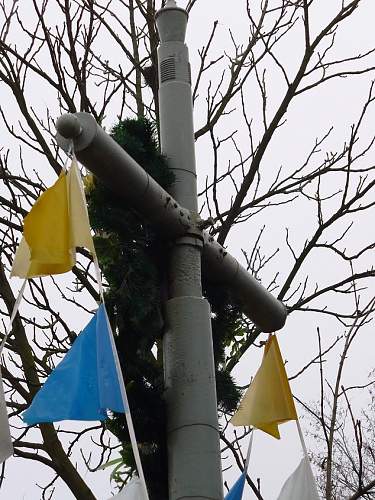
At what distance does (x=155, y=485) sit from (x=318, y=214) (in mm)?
2626

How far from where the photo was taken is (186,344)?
2.16m

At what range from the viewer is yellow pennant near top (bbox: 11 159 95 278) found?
2.02 m

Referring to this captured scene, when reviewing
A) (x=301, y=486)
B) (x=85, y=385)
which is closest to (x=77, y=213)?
(x=85, y=385)

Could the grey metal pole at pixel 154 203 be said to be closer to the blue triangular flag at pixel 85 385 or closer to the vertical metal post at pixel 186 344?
the vertical metal post at pixel 186 344

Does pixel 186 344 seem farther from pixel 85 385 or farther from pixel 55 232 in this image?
pixel 55 232

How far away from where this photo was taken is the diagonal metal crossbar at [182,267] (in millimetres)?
1956

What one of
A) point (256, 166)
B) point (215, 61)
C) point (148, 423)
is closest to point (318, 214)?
point (256, 166)

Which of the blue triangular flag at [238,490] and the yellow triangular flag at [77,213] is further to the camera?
the blue triangular flag at [238,490]

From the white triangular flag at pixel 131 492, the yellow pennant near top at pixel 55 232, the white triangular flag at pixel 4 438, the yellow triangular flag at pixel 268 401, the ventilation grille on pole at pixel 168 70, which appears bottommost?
the white triangular flag at pixel 4 438

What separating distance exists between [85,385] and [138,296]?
39cm

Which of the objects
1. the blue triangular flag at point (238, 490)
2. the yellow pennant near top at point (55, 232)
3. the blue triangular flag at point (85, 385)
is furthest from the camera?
the blue triangular flag at point (238, 490)

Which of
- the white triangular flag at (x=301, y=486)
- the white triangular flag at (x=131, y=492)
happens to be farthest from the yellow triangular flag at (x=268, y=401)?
the white triangular flag at (x=131, y=492)

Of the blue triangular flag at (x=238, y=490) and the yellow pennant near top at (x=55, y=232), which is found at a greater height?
the yellow pennant near top at (x=55, y=232)

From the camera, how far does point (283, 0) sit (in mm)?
5336
